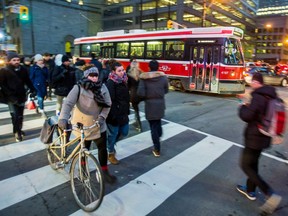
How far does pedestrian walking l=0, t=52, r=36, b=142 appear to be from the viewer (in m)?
5.81

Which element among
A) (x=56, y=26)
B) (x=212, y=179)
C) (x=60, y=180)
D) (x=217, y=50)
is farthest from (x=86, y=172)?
(x=56, y=26)

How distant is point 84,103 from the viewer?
3707mm

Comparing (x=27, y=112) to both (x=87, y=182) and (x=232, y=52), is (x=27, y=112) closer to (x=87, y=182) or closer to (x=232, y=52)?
(x=87, y=182)

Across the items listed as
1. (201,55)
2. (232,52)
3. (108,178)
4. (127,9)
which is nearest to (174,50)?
(201,55)

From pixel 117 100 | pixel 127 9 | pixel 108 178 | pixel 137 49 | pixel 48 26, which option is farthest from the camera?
pixel 127 9

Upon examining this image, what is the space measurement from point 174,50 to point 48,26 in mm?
37776

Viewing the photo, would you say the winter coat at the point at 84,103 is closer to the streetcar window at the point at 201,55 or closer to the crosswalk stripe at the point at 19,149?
the crosswalk stripe at the point at 19,149

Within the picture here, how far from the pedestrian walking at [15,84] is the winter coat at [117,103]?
98.5 inches

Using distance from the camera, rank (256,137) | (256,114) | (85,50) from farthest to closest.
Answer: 1. (85,50)
2. (256,137)
3. (256,114)

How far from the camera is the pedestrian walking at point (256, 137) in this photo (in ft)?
10.8

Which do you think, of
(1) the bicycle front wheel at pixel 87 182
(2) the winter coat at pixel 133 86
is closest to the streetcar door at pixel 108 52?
(2) the winter coat at pixel 133 86

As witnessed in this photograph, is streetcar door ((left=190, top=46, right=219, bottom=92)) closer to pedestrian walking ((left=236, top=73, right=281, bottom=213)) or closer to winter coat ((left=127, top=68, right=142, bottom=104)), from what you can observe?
winter coat ((left=127, top=68, right=142, bottom=104))

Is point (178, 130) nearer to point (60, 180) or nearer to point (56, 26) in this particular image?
point (60, 180)

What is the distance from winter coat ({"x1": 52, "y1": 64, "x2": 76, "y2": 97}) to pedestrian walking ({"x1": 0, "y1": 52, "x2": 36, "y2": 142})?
0.84 m
